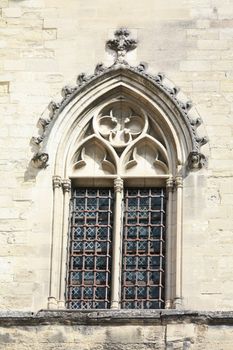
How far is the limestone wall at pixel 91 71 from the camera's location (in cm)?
2056

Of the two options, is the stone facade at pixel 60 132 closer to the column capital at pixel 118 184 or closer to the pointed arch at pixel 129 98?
the pointed arch at pixel 129 98

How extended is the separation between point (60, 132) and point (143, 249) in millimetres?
2004

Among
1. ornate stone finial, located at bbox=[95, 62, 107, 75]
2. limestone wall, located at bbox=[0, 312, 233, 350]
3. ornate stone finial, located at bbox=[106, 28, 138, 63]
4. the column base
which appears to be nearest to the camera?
limestone wall, located at bbox=[0, 312, 233, 350]

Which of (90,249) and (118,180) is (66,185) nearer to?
(118,180)

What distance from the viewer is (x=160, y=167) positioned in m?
21.4

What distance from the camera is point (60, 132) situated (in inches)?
844

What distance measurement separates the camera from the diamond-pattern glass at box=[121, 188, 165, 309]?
20.8 m

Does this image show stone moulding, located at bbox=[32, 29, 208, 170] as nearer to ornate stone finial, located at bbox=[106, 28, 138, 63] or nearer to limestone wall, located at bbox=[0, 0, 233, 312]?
ornate stone finial, located at bbox=[106, 28, 138, 63]

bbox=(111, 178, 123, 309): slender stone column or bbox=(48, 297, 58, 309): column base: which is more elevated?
bbox=(111, 178, 123, 309): slender stone column

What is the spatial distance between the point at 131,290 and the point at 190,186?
162 cm

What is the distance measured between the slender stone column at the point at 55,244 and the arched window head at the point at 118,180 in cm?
1

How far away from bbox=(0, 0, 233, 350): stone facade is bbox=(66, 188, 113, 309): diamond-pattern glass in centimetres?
44

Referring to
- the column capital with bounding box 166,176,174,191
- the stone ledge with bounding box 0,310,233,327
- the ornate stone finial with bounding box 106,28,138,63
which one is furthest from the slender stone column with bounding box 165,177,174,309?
the ornate stone finial with bounding box 106,28,138,63

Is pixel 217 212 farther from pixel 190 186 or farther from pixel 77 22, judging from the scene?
pixel 77 22
